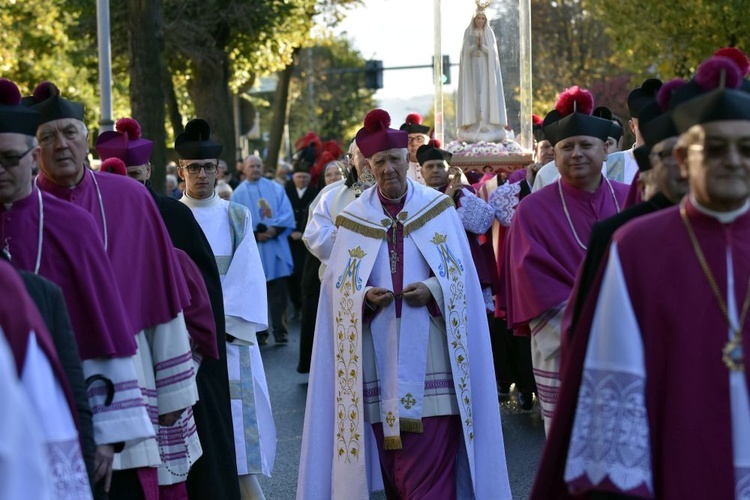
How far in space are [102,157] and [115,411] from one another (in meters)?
3.15

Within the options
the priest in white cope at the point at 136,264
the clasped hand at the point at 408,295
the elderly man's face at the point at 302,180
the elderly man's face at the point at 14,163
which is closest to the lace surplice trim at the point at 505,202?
the clasped hand at the point at 408,295

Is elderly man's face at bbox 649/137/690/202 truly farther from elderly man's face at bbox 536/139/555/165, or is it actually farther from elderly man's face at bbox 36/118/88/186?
elderly man's face at bbox 536/139/555/165

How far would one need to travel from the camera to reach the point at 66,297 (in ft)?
18.0

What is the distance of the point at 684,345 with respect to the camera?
4.56 metres

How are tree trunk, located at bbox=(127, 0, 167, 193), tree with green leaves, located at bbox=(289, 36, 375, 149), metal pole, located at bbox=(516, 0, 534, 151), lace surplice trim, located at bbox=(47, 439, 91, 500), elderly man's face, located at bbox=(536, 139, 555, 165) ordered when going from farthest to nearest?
tree with green leaves, located at bbox=(289, 36, 375, 149) < tree trunk, located at bbox=(127, 0, 167, 193) < metal pole, located at bbox=(516, 0, 534, 151) < elderly man's face, located at bbox=(536, 139, 555, 165) < lace surplice trim, located at bbox=(47, 439, 91, 500)

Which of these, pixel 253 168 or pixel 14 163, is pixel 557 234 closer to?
pixel 14 163

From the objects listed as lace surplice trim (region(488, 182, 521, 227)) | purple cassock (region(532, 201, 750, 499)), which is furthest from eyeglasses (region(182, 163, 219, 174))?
purple cassock (region(532, 201, 750, 499))

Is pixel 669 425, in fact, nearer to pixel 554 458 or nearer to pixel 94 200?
pixel 554 458

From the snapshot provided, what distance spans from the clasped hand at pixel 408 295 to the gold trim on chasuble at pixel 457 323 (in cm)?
14

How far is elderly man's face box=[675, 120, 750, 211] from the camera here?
4.43 m

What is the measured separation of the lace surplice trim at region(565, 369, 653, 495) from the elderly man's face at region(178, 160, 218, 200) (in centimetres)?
498

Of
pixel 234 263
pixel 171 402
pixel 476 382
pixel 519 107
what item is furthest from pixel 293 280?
pixel 171 402

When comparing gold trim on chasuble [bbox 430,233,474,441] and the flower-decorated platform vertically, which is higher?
the flower-decorated platform

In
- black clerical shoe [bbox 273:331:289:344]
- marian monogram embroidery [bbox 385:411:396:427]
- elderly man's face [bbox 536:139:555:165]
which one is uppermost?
elderly man's face [bbox 536:139:555:165]
